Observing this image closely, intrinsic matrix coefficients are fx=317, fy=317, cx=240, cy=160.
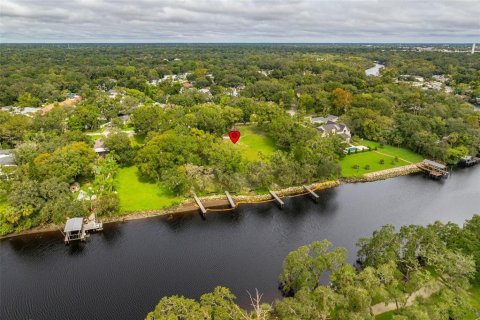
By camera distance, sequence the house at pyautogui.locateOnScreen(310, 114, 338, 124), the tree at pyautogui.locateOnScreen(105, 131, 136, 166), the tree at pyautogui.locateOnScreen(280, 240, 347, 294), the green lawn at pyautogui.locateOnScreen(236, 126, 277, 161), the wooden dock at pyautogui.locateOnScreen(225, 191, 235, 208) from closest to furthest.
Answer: the tree at pyautogui.locateOnScreen(280, 240, 347, 294) < the wooden dock at pyautogui.locateOnScreen(225, 191, 235, 208) < the tree at pyautogui.locateOnScreen(105, 131, 136, 166) < the green lawn at pyautogui.locateOnScreen(236, 126, 277, 161) < the house at pyautogui.locateOnScreen(310, 114, 338, 124)

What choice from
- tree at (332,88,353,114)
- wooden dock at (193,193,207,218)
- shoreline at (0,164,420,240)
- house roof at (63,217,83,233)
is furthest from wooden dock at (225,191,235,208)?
tree at (332,88,353,114)

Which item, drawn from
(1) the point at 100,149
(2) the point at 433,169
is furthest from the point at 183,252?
(2) the point at 433,169

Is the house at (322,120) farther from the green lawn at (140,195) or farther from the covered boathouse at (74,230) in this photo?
the covered boathouse at (74,230)

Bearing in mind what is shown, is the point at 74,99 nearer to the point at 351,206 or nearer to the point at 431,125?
the point at 351,206

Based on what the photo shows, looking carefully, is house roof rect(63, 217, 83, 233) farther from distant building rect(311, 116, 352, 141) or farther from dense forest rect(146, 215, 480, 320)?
distant building rect(311, 116, 352, 141)

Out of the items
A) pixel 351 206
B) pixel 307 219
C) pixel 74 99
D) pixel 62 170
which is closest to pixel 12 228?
pixel 62 170

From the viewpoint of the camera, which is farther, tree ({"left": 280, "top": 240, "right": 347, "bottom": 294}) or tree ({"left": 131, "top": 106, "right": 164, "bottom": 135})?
tree ({"left": 131, "top": 106, "right": 164, "bottom": 135})
